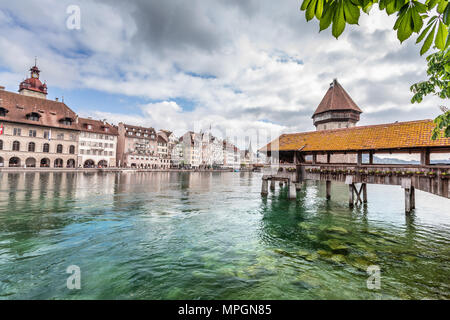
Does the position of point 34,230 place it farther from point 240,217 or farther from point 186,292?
point 240,217

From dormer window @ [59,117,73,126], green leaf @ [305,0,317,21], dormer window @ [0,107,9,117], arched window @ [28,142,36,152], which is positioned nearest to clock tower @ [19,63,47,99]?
dormer window @ [59,117,73,126]

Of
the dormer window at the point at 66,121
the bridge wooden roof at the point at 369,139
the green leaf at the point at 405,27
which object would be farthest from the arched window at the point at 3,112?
the green leaf at the point at 405,27

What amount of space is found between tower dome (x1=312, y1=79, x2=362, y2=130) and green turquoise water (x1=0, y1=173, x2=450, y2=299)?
120ft

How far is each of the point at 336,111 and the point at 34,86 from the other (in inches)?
3791

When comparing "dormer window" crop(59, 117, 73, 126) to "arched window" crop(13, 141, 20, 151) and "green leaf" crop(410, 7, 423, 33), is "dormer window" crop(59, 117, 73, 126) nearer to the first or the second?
"arched window" crop(13, 141, 20, 151)

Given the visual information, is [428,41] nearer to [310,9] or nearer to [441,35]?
[441,35]

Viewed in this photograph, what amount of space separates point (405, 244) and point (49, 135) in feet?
216

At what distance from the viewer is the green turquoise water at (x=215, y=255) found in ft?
19.6

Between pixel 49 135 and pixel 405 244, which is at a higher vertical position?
pixel 49 135

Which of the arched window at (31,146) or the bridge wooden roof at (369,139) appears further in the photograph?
the arched window at (31,146)

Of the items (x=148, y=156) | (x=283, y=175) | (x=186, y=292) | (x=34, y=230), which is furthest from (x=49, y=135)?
(x=186, y=292)

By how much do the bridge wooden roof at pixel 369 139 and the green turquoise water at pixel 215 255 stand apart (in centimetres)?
536

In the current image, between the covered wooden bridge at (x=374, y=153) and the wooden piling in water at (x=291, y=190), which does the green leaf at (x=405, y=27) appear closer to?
the covered wooden bridge at (x=374, y=153)
